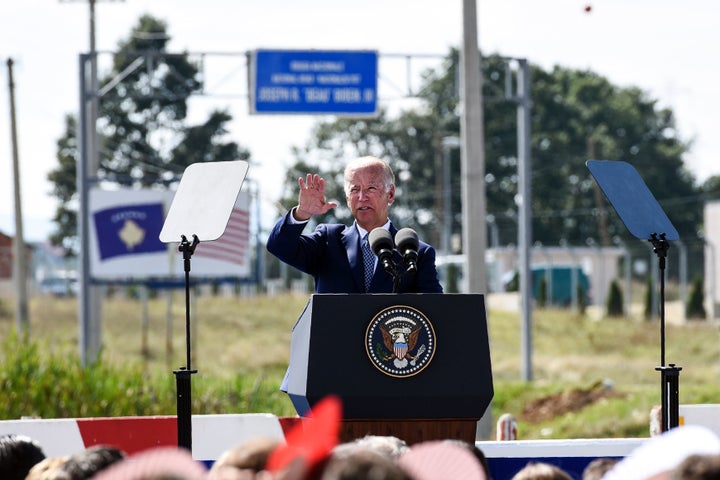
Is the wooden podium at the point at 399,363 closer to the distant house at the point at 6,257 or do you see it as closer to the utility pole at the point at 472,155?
the utility pole at the point at 472,155

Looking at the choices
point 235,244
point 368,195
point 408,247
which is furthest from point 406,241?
point 235,244

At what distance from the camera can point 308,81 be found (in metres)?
23.8

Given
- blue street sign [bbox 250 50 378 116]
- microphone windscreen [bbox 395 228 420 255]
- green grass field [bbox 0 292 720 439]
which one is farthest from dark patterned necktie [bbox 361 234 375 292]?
blue street sign [bbox 250 50 378 116]

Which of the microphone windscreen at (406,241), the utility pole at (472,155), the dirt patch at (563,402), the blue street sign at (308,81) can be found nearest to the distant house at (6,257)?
the blue street sign at (308,81)

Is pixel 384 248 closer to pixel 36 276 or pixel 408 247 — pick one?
pixel 408 247

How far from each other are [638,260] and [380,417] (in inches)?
2435

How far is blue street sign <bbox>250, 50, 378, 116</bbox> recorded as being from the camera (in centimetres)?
2377

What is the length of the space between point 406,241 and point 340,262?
736mm

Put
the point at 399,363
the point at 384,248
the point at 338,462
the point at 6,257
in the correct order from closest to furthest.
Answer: the point at 338,462, the point at 399,363, the point at 384,248, the point at 6,257

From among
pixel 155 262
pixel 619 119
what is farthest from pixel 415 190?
pixel 155 262

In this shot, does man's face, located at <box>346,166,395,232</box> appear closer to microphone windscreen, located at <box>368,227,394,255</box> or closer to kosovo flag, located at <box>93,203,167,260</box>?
microphone windscreen, located at <box>368,227,394,255</box>

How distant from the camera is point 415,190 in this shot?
7256 centimetres

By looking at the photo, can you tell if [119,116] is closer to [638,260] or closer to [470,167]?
[638,260]

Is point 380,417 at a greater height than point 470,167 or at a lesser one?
lesser
